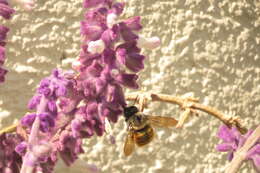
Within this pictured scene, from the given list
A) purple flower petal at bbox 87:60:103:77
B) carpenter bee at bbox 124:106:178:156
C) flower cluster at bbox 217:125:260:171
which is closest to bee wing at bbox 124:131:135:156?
carpenter bee at bbox 124:106:178:156

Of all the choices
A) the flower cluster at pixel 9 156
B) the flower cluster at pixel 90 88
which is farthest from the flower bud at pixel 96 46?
the flower cluster at pixel 9 156

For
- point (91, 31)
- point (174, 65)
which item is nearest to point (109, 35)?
point (91, 31)

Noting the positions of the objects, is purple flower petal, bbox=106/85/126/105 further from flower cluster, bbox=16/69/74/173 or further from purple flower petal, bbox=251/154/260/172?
purple flower petal, bbox=251/154/260/172

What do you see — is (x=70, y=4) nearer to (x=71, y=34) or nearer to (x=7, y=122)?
(x=71, y=34)

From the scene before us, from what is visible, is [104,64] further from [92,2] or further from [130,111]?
[130,111]

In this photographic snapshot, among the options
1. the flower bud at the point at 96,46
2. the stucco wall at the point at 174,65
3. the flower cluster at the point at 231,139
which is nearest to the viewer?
the flower bud at the point at 96,46

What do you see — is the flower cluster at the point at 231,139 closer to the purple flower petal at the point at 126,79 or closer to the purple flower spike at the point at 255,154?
the purple flower spike at the point at 255,154

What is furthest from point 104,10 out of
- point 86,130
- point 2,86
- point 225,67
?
point 225,67
